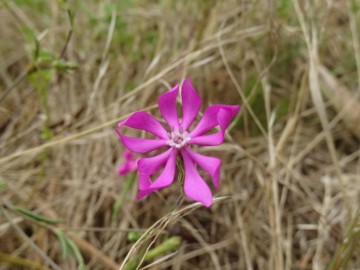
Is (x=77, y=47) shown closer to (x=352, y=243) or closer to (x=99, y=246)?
(x=99, y=246)

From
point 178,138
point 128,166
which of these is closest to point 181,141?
point 178,138

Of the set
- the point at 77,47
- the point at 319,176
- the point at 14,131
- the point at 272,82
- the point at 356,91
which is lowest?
the point at 319,176

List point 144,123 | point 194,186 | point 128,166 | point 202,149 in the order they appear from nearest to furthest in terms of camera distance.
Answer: point 194,186 < point 144,123 < point 128,166 < point 202,149

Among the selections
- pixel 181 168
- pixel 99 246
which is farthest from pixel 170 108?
pixel 99 246

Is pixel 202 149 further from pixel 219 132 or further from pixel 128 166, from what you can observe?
pixel 219 132

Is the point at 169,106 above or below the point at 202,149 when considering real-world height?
above

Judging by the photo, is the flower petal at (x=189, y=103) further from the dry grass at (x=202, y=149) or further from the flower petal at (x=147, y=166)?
the dry grass at (x=202, y=149)
